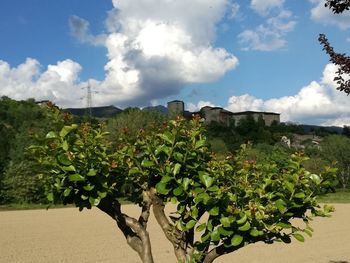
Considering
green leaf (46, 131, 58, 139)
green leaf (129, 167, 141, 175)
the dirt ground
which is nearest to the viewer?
green leaf (46, 131, 58, 139)

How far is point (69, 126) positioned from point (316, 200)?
2178mm

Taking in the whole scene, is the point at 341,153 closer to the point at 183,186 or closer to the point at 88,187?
the point at 183,186

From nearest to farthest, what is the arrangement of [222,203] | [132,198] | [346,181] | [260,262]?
[222,203]
[132,198]
[260,262]
[346,181]

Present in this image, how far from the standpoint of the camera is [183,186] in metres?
3.96

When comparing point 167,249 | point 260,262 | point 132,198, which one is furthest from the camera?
point 167,249

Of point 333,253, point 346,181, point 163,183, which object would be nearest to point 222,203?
point 163,183

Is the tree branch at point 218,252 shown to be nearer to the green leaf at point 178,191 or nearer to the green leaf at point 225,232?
the green leaf at point 225,232

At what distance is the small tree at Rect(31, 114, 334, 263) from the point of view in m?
3.85

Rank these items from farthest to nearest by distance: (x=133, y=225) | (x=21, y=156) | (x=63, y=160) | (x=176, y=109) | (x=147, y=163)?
(x=21, y=156), (x=176, y=109), (x=133, y=225), (x=147, y=163), (x=63, y=160)

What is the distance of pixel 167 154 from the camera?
4133 millimetres

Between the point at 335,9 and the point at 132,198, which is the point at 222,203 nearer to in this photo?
the point at 132,198

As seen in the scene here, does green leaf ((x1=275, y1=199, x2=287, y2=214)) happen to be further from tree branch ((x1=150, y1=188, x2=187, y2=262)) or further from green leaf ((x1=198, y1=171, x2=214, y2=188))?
tree branch ((x1=150, y1=188, x2=187, y2=262))

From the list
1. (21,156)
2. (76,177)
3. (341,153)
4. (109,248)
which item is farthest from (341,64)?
(341,153)

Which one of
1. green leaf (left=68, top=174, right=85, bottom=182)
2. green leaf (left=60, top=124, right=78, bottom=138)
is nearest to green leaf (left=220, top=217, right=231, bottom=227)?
green leaf (left=68, top=174, right=85, bottom=182)
